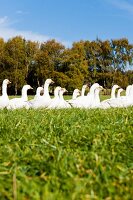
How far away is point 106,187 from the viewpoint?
3.96 m

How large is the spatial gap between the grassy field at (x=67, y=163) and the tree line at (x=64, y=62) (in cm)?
9387

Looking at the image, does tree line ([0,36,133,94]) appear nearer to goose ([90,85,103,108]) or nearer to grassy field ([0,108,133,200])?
goose ([90,85,103,108])

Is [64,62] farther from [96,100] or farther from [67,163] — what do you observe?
[67,163]

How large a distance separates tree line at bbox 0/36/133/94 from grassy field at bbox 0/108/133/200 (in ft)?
Answer: 308

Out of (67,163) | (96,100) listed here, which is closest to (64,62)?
(96,100)

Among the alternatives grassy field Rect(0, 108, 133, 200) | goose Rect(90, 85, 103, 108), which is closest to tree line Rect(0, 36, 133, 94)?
goose Rect(90, 85, 103, 108)

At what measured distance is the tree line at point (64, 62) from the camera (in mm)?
103750

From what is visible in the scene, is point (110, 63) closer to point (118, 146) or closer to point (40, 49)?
point (40, 49)

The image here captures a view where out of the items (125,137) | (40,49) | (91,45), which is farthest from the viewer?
(91,45)

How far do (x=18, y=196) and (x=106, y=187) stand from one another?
2.73 ft

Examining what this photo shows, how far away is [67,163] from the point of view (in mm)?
4711

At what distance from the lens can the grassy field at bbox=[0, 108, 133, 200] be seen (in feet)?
12.5

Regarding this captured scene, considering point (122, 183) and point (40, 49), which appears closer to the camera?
point (122, 183)

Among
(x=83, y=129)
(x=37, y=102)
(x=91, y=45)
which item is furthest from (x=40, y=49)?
(x=83, y=129)
